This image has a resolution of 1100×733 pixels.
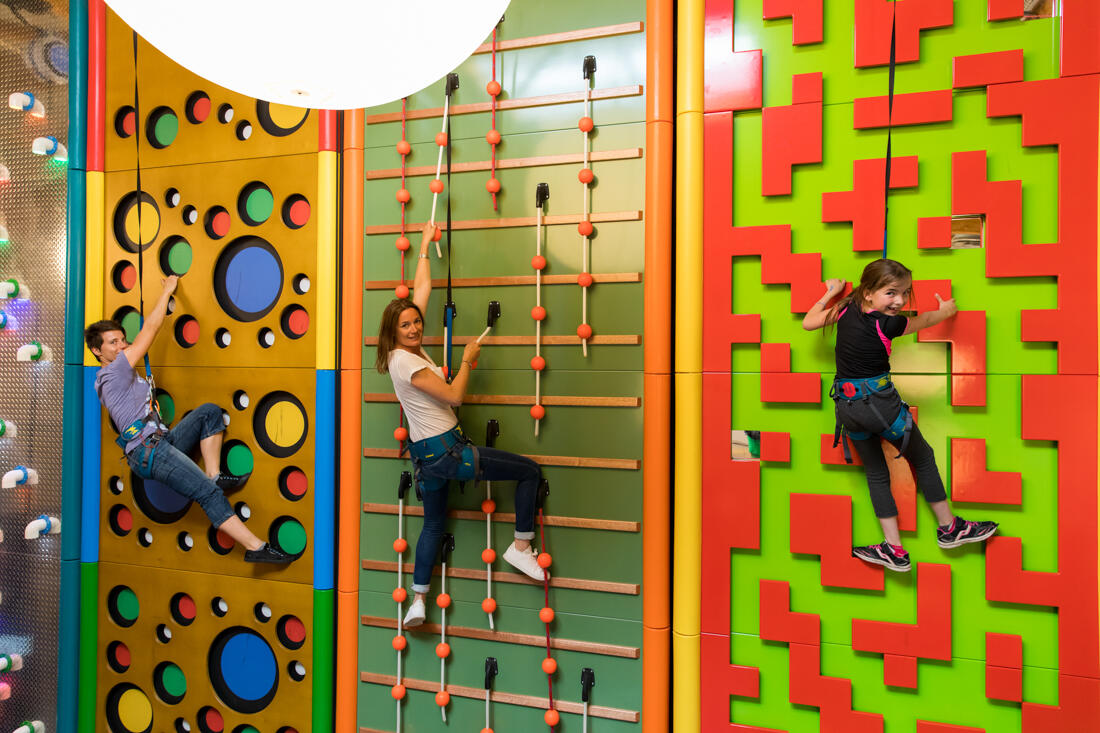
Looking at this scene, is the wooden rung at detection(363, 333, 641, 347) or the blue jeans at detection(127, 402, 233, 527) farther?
the blue jeans at detection(127, 402, 233, 527)

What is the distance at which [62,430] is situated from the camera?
340 cm

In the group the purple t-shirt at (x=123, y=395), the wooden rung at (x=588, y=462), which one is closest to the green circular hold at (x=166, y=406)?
the purple t-shirt at (x=123, y=395)

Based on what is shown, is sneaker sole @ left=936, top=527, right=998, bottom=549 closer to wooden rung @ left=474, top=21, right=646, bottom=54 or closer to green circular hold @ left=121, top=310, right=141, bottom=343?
wooden rung @ left=474, top=21, right=646, bottom=54

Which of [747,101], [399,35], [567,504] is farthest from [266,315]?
[399,35]

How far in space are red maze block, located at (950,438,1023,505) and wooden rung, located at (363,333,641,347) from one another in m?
1.18

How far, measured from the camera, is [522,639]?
289 cm

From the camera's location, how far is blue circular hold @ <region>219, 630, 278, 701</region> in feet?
10.5

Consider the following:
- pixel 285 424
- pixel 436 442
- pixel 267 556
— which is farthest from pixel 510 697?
pixel 285 424

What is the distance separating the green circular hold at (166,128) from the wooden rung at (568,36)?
5.12ft

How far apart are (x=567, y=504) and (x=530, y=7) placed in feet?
6.68

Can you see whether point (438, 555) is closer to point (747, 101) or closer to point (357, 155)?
point (357, 155)

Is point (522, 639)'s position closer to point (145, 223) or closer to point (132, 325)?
point (132, 325)

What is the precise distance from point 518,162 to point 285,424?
155 cm

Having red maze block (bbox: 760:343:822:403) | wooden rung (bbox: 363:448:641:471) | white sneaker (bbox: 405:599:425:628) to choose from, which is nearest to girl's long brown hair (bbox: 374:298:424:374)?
wooden rung (bbox: 363:448:641:471)
